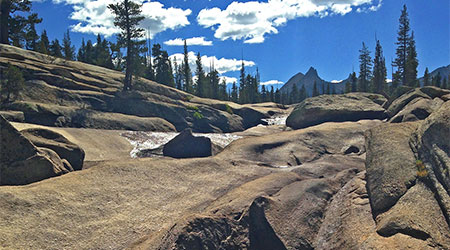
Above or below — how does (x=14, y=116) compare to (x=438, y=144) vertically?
above

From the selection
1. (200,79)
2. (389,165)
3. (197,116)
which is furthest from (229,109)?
(200,79)

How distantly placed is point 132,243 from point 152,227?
913mm

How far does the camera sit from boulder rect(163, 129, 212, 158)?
16031 mm

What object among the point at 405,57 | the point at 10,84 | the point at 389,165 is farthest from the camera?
the point at 405,57

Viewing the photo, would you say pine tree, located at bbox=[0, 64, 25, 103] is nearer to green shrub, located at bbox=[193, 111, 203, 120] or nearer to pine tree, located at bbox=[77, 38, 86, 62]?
green shrub, located at bbox=[193, 111, 203, 120]

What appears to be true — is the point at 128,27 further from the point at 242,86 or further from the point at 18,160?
the point at 242,86

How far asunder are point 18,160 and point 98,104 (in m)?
16.0

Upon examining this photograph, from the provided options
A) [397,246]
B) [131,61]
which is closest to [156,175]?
[397,246]

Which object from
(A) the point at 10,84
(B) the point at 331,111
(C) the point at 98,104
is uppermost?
(A) the point at 10,84

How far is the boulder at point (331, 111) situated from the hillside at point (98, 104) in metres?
6.67

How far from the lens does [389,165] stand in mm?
9719

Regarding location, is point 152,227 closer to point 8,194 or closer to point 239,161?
point 8,194

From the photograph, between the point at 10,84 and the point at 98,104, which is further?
the point at 98,104

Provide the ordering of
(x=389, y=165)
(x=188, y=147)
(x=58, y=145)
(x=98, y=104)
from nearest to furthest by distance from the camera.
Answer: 1. (x=389, y=165)
2. (x=58, y=145)
3. (x=188, y=147)
4. (x=98, y=104)
